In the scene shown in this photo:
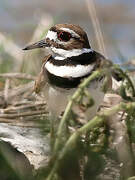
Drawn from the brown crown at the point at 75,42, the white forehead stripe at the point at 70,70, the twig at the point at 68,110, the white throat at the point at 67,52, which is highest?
the twig at the point at 68,110

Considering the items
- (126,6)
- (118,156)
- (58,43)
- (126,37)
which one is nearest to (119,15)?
(126,6)

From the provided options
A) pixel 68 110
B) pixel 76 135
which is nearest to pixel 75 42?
pixel 68 110

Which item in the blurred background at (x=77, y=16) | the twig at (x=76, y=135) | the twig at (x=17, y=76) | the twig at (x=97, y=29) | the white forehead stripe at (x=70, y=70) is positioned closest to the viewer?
the twig at (x=76, y=135)

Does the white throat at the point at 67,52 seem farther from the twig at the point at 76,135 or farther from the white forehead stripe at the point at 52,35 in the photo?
the twig at the point at 76,135

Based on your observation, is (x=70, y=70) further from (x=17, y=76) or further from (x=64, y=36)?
(x=17, y=76)

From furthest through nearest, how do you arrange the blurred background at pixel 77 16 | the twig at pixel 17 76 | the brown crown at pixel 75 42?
the blurred background at pixel 77 16, the twig at pixel 17 76, the brown crown at pixel 75 42

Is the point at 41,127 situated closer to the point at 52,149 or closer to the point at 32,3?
the point at 52,149

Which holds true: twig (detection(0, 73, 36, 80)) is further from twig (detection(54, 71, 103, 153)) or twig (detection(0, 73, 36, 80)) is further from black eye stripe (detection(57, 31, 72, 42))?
twig (detection(54, 71, 103, 153))

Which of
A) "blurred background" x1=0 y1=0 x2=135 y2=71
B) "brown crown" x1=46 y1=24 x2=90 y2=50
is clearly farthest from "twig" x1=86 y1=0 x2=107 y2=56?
"blurred background" x1=0 y1=0 x2=135 y2=71

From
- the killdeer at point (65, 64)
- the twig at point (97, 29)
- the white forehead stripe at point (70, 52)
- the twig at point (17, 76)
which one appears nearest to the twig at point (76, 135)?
the killdeer at point (65, 64)
